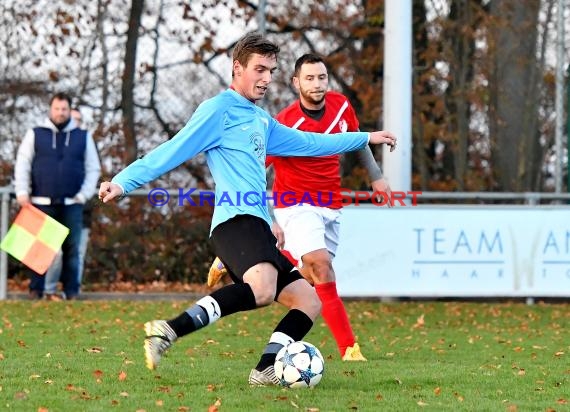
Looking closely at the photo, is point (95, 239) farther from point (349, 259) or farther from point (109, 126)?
point (349, 259)

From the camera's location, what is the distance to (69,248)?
13102 mm

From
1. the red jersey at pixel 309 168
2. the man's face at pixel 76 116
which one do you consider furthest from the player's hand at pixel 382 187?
the man's face at pixel 76 116

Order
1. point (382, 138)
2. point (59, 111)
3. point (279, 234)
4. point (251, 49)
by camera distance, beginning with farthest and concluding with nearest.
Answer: point (59, 111) < point (279, 234) < point (382, 138) < point (251, 49)

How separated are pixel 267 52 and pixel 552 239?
7220 mm

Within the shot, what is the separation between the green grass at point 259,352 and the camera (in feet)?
20.7

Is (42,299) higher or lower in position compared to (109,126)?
lower

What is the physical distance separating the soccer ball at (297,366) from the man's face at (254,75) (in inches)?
53.8

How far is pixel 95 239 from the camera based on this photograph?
14836mm

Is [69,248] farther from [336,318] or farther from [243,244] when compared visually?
[243,244]

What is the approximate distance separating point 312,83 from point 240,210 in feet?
7.24

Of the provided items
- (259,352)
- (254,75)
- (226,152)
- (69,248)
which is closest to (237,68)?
(254,75)

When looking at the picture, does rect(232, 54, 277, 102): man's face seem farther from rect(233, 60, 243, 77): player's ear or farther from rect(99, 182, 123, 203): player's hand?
rect(99, 182, 123, 203): player's hand

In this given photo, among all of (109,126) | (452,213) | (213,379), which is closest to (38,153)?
(109,126)

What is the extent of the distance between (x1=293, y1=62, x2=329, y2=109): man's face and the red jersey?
0.10m
